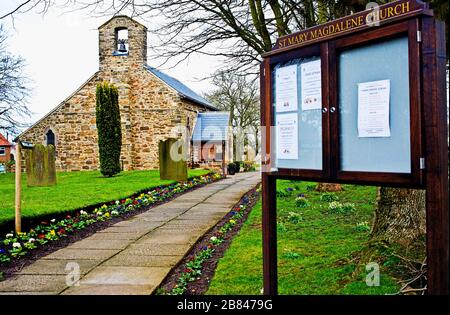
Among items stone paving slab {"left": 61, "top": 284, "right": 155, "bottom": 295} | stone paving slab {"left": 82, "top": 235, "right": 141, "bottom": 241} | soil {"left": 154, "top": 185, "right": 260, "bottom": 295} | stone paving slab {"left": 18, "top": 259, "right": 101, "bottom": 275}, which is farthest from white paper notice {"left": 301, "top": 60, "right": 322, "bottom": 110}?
stone paving slab {"left": 82, "top": 235, "right": 141, "bottom": 241}

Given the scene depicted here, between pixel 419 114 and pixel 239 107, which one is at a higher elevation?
pixel 239 107

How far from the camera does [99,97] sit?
2303cm

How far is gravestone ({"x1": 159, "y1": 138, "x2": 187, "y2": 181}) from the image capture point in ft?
51.1

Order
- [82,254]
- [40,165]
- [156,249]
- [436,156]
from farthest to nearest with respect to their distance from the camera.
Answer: [40,165], [156,249], [82,254], [436,156]

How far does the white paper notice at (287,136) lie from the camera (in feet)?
11.8

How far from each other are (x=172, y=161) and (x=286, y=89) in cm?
1324

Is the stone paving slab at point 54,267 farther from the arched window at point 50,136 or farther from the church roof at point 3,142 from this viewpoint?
the church roof at point 3,142

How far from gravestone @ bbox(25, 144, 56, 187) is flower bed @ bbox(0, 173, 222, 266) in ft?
11.1

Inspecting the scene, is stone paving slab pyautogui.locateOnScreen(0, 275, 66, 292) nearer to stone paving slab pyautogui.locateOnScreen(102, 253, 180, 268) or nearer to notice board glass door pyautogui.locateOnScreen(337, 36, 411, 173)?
stone paving slab pyautogui.locateOnScreen(102, 253, 180, 268)

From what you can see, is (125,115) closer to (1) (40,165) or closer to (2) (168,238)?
(1) (40,165)

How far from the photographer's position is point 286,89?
143 inches

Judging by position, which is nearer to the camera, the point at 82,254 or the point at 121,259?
the point at 121,259

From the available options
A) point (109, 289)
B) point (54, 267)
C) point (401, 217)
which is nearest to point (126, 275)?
point (109, 289)

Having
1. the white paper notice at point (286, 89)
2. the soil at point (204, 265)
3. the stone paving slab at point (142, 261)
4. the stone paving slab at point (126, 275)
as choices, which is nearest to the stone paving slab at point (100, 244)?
the stone paving slab at point (142, 261)
